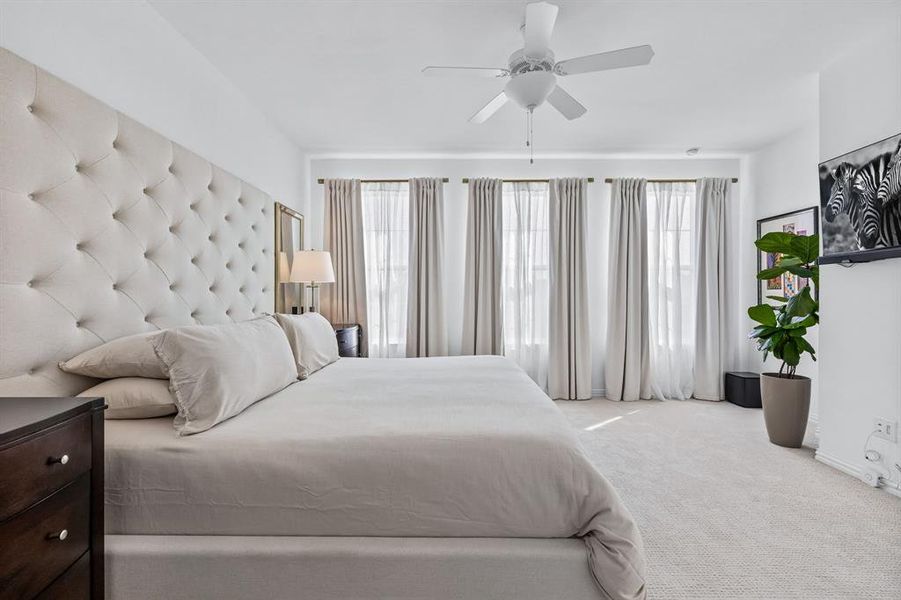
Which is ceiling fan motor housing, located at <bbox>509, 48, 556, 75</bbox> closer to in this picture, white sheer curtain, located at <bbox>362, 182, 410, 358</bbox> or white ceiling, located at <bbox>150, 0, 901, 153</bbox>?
white ceiling, located at <bbox>150, 0, 901, 153</bbox>

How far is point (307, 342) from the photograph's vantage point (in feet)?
8.52

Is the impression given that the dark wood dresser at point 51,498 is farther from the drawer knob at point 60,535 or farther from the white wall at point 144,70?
the white wall at point 144,70

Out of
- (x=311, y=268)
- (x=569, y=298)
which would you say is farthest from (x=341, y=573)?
Answer: (x=569, y=298)

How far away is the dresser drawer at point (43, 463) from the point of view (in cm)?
90

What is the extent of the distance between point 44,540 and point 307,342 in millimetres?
1621

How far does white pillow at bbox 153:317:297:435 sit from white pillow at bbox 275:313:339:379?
0.65m

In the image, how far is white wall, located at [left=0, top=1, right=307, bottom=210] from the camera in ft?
4.99

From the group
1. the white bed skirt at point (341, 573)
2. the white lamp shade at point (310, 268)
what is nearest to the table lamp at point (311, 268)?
the white lamp shade at point (310, 268)

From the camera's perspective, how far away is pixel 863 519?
7.14 ft

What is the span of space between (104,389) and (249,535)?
76 cm

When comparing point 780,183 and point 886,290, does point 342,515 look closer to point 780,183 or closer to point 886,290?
point 886,290

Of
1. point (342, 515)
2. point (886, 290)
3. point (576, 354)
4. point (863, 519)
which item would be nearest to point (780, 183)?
point (886, 290)

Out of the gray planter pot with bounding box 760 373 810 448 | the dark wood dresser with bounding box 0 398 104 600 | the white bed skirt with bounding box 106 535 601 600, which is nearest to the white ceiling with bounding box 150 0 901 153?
the dark wood dresser with bounding box 0 398 104 600

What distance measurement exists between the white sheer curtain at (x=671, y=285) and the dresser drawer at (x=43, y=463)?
185 inches
